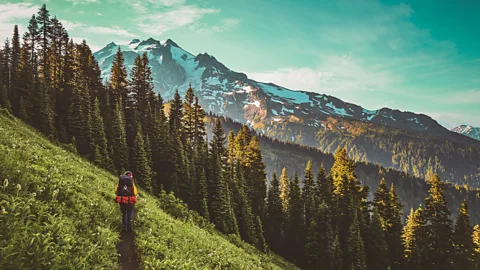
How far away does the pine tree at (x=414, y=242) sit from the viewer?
46312mm

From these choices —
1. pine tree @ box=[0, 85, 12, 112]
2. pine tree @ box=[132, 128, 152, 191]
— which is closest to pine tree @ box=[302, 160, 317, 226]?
pine tree @ box=[132, 128, 152, 191]

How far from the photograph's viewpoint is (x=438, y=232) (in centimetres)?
4725

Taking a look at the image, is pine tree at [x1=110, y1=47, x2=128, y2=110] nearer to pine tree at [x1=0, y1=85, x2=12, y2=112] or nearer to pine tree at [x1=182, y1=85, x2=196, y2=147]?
pine tree at [x1=182, y1=85, x2=196, y2=147]

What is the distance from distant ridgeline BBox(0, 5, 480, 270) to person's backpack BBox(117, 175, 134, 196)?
2180 centimetres

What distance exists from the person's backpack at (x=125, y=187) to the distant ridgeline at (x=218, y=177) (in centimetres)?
2180

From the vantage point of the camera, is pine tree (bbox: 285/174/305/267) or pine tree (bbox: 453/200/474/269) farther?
pine tree (bbox: 285/174/305/267)

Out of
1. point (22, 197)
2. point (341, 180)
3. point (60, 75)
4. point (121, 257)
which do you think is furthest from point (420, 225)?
point (60, 75)

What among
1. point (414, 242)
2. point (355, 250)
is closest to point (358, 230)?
point (355, 250)

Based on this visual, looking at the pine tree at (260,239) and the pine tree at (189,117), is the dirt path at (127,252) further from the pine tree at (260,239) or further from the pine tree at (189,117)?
the pine tree at (189,117)

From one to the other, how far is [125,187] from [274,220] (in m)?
45.9

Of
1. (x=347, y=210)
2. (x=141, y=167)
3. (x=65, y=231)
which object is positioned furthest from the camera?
(x=347, y=210)

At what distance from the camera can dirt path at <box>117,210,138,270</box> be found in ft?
26.9

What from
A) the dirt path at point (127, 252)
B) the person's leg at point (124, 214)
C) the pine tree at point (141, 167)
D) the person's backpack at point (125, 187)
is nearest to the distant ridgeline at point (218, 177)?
the pine tree at point (141, 167)

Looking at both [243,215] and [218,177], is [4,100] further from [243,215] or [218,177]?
[243,215]
